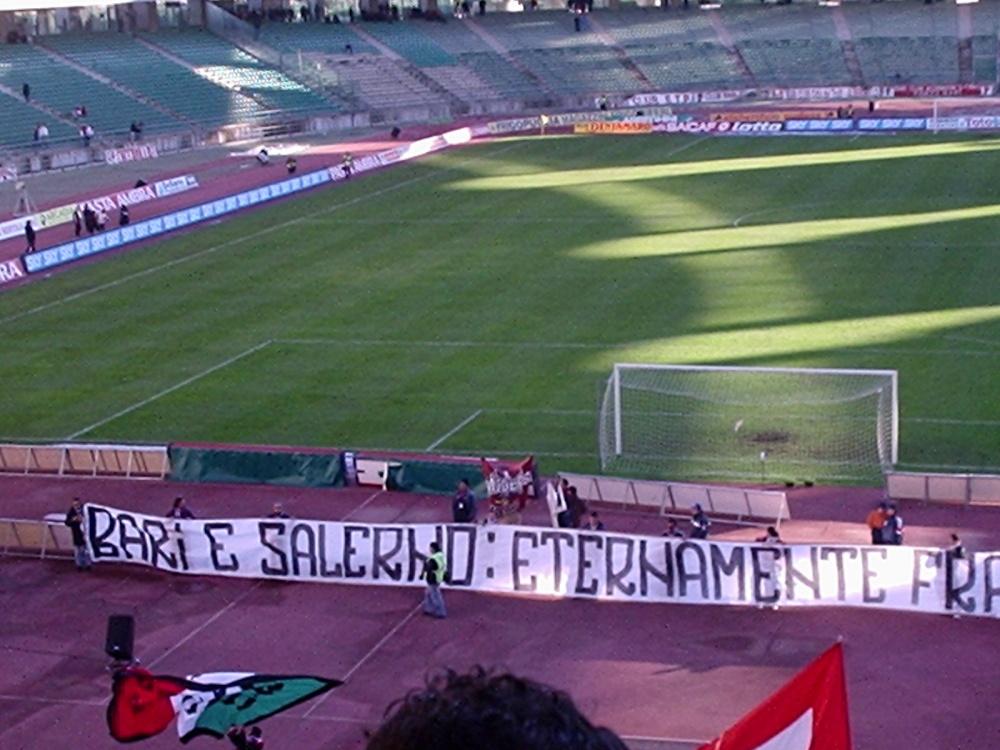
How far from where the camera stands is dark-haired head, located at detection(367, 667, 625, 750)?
2.92 metres

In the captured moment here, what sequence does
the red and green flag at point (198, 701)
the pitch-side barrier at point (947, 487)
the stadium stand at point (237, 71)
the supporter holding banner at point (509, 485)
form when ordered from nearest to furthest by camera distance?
1. the red and green flag at point (198, 701)
2. the pitch-side barrier at point (947, 487)
3. the supporter holding banner at point (509, 485)
4. the stadium stand at point (237, 71)

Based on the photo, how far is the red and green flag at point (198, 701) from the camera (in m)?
13.8

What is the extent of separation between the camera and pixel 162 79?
88000mm

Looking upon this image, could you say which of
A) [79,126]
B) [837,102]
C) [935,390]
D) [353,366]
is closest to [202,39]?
[79,126]

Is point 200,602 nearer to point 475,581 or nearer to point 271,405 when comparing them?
point 475,581

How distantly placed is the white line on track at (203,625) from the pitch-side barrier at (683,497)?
5.48 m

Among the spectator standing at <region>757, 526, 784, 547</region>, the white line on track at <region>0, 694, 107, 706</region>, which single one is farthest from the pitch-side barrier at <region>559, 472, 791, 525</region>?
the white line on track at <region>0, 694, 107, 706</region>

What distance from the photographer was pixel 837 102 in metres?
95.8

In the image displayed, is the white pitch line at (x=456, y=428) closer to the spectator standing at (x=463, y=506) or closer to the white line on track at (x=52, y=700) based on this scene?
the spectator standing at (x=463, y=506)

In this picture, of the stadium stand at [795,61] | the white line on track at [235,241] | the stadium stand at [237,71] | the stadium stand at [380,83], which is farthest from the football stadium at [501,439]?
the stadium stand at [795,61]

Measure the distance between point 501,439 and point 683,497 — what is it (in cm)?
615

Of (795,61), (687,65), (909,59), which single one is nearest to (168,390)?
(687,65)

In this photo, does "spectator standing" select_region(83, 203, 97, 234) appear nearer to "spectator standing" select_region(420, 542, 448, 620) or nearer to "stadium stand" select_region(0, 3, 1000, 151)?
"stadium stand" select_region(0, 3, 1000, 151)

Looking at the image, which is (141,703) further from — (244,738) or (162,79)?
(162,79)
